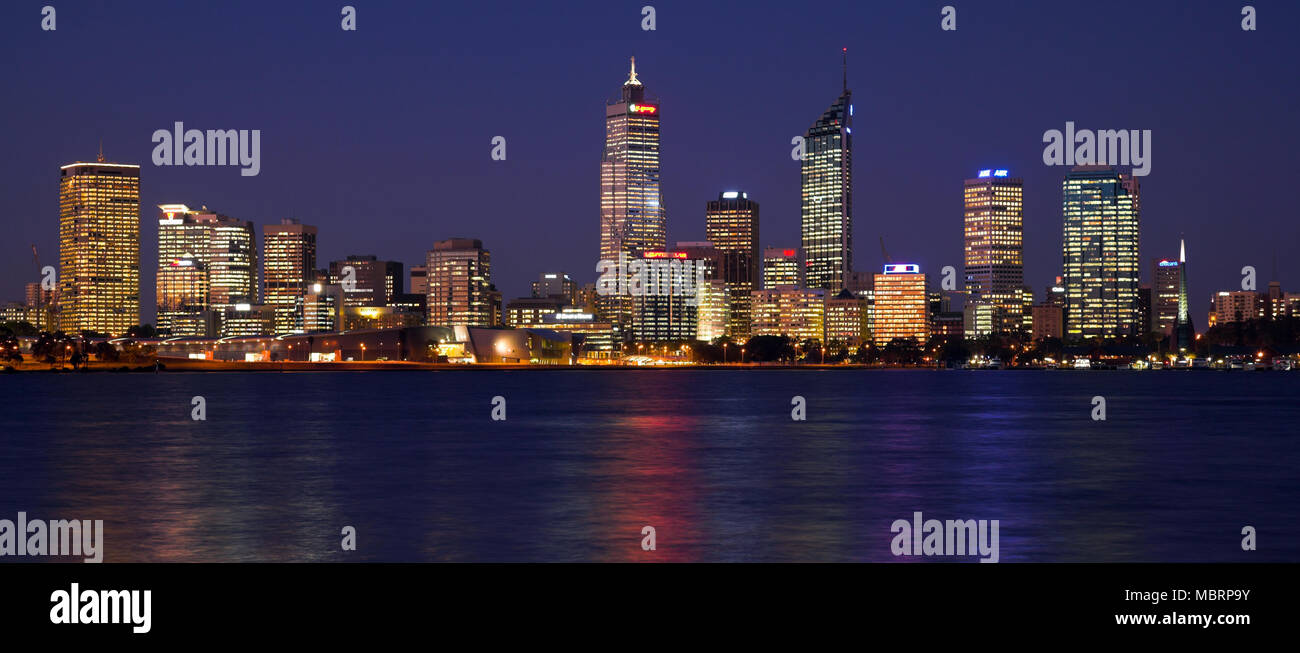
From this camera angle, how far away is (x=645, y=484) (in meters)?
43.3

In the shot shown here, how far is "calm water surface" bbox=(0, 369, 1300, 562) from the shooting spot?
2942 cm

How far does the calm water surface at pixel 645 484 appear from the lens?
29.4 metres

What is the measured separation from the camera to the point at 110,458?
55.9m

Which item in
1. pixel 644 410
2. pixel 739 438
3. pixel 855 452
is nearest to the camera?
pixel 855 452
